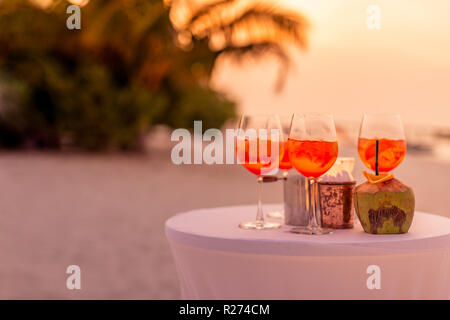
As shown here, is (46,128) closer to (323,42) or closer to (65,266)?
(323,42)

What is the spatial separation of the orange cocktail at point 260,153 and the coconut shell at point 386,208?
0.31 metres

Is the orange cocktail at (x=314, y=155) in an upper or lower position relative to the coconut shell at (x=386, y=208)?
upper

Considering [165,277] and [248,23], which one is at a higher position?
[248,23]

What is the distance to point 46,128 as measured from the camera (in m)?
14.8

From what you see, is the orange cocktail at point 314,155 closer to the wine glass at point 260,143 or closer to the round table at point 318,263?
the wine glass at point 260,143

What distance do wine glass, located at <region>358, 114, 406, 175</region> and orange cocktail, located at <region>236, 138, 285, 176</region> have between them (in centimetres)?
34

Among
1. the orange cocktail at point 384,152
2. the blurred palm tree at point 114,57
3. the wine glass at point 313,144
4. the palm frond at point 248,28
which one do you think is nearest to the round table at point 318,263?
the wine glass at point 313,144

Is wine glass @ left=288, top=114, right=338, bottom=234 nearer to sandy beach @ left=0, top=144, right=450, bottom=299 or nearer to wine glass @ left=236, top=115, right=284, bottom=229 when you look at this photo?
wine glass @ left=236, top=115, right=284, bottom=229

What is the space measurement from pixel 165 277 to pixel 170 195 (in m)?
5.24

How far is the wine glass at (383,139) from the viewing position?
7.02 ft

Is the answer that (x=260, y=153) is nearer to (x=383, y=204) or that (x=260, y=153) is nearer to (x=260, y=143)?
(x=260, y=143)

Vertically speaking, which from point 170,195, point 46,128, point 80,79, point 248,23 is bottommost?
point 170,195

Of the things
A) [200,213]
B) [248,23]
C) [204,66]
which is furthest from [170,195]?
[200,213]

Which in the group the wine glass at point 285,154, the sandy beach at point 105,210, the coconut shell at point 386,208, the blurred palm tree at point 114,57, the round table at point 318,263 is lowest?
the sandy beach at point 105,210
